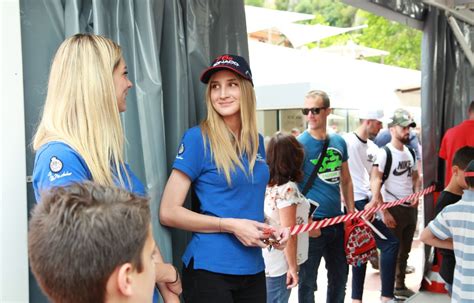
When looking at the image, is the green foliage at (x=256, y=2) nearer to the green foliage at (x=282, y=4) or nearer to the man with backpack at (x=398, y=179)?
the green foliage at (x=282, y=4)

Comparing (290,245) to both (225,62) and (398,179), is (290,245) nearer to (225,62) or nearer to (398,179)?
(225,62)

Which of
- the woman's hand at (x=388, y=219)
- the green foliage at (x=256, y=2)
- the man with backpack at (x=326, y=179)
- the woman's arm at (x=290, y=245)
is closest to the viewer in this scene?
the woman's arm at (x=290, y=245)

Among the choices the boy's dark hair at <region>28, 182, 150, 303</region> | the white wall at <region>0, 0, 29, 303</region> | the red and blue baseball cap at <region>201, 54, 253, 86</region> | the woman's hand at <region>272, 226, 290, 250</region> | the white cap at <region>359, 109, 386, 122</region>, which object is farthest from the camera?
the white cap at <region>359, 109, 386, 122</region>

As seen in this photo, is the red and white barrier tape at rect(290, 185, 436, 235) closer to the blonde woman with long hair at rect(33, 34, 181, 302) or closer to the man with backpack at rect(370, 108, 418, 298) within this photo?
the man with backpack at rect(370, 108, 418, 298)

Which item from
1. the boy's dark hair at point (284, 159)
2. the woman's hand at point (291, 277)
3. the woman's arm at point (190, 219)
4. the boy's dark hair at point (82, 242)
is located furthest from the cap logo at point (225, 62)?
the woman's hand at point (291, 277)

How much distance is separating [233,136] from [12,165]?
0.97m

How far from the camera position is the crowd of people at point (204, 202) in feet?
3.53

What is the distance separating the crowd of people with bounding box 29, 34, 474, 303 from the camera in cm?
108

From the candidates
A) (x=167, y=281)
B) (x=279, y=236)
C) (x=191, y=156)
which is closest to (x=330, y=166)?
(x=279, y=236)

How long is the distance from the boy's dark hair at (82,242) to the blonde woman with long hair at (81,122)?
0.46 m

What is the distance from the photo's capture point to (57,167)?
1.54 m

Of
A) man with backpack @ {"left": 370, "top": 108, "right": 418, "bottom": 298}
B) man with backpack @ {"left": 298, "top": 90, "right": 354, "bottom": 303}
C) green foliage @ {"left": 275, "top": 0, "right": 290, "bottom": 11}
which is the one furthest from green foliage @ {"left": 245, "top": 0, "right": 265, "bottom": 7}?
man with backpack @ {"left": 298, "top": 90, "right": 354, "bottom": 303}

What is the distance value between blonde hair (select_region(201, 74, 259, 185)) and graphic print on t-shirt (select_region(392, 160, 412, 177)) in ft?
10.9

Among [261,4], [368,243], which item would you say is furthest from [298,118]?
[261,4]
